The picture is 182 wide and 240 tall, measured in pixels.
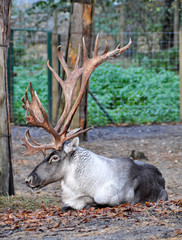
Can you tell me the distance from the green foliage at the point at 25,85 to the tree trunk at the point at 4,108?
560 centimetres

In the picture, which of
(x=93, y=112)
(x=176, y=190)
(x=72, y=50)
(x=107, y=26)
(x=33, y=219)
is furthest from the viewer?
(x=107, y=26)

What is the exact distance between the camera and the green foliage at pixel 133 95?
453 inches

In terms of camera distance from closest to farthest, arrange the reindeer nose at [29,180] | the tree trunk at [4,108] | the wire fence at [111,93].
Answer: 1. the reindeer nose at [29,180]
2. the tree trunk at [4,108]
3. the wire fence at [111,93]

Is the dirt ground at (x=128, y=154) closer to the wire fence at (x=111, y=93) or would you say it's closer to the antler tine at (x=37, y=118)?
the wire fence at (x=111, y=93)

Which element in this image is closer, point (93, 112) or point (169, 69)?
point (93, 112)

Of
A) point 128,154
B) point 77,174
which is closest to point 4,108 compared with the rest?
point 77,174

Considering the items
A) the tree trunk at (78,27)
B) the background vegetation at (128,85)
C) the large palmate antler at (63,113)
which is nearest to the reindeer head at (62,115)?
the large palmate antler at (63,113)

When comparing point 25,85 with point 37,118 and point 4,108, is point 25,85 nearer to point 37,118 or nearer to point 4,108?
point 4,108

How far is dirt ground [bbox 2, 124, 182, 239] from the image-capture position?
346 cm

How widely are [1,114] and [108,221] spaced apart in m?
2.17

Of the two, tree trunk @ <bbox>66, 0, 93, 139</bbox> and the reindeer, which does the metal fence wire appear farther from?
the reindeer

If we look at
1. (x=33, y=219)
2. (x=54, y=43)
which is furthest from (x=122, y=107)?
(x=33, y=219)

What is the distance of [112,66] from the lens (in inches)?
466

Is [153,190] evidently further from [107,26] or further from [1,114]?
[107,26]
